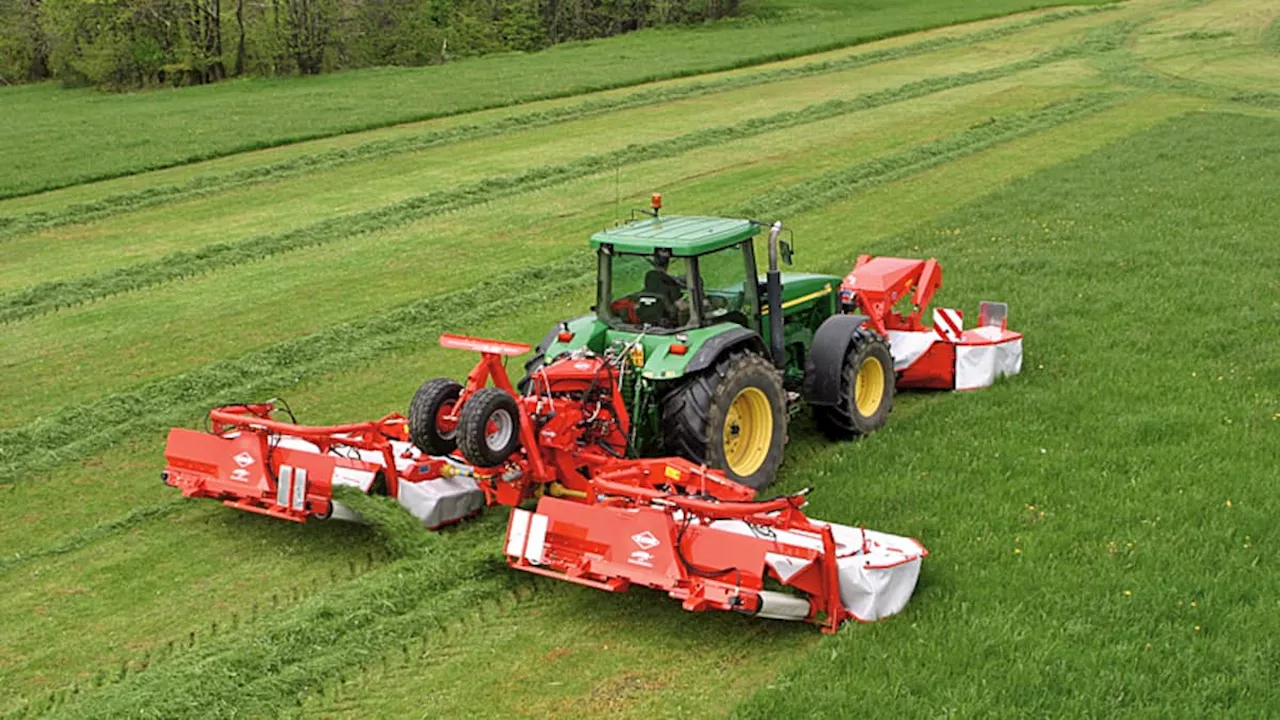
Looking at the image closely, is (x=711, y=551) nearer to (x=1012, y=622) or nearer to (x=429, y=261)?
(x=1012, y=622)

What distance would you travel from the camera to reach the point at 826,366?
1102cm

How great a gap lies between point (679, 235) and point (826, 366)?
1718mm

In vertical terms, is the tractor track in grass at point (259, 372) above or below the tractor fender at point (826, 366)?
below

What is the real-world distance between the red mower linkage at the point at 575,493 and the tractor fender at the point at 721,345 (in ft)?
1.87

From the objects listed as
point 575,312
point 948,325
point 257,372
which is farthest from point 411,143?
point 948,325

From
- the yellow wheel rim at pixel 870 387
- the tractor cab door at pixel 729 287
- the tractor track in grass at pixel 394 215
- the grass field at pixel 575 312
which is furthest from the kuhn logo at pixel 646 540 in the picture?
the tractor track in grass at pixel 394 215

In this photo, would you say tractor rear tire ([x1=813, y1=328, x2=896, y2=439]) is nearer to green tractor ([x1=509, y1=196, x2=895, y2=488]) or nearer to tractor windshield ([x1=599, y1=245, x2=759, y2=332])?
green tractor ([x1=509, y1=196, x2=895, y2=488])

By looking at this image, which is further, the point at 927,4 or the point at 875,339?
the point at 927,4

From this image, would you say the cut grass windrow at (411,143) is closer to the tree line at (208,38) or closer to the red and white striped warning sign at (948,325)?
the red and white striped warning sign at (948,325)

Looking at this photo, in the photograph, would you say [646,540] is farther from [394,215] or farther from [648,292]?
[394,215]

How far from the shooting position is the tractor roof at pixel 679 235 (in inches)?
397

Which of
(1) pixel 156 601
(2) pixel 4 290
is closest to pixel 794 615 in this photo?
(1) pixel 156 601

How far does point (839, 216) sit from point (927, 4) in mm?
39657

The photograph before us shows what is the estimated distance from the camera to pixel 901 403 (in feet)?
41.3
